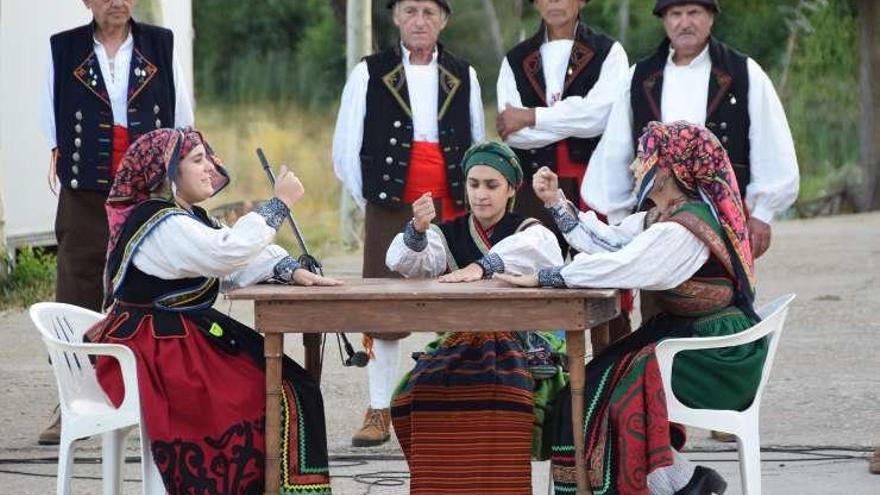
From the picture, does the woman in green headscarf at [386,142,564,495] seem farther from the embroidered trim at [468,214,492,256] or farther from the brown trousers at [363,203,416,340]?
the brown trousers at [363,203,416,340]

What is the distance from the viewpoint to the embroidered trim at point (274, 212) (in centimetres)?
554

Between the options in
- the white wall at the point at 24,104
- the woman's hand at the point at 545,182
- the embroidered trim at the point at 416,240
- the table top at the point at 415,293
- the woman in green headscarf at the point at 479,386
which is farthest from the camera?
the white wall at the point at 24,104

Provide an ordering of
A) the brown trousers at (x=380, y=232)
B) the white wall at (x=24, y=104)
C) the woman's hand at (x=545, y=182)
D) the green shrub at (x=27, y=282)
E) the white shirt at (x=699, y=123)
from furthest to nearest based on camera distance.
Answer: the white wall at (x=24, y=104)
the green shrub at (x=27, y=282)
the brown trousers at (x=380, y=232)
the white shirt at (x=699, y=123)
the woman's hand at (x=545, y=182)

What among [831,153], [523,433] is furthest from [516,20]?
[523,433]

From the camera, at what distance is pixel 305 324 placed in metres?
5.26

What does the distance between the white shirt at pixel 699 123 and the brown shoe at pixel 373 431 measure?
1120mm

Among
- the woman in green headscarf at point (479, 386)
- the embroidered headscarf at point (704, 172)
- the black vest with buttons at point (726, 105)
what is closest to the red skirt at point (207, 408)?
the woman in green headscarf at point (479, 386)

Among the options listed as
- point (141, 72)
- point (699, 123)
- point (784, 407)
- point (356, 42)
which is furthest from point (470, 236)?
point (356, 42)

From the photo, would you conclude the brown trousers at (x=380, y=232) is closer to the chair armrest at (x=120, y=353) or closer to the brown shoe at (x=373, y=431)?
the brown shoe at (x=373, y=431)

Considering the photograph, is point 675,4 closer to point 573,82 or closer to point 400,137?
point 573,82

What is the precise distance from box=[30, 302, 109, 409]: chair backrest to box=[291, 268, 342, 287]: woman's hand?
0.65 meters

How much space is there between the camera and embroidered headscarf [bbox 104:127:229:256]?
18.6ft

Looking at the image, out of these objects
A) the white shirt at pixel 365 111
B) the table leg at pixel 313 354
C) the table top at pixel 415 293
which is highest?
the white shirt at pixel 365 111

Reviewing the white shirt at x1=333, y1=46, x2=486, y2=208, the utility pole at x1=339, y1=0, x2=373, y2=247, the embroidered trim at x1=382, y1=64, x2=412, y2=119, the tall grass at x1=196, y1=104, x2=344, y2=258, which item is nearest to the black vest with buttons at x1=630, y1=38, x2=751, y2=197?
the white shirt at x1=333, y1=46, x2=486, y2=208
